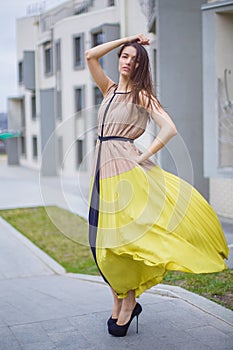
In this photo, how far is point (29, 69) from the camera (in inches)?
1086

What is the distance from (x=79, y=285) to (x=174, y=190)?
2.73 m

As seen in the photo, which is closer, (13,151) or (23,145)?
(23,145)

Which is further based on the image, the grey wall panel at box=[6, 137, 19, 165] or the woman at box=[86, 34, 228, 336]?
the grey wall panel at box=[6, 137, 19, 165]

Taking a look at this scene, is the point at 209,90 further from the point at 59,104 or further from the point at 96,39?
the point at 59,104

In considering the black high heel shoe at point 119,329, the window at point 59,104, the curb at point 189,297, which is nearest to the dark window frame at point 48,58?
the window at point 59,104

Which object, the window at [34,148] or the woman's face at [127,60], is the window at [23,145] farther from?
the woman's face at [127,60]

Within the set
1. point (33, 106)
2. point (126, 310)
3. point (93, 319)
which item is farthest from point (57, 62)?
point (126, 310)

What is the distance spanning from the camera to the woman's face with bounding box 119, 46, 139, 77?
338 centimetres

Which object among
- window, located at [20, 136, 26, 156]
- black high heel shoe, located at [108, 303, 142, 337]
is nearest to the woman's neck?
black high heel shoe, located at [108, 303, 142, 337]

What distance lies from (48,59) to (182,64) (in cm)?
1720

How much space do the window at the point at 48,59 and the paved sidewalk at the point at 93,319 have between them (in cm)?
2081

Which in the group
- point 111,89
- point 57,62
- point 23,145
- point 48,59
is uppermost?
point 48,59

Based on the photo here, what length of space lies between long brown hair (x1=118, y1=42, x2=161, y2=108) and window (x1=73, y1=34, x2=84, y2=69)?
62.8ft

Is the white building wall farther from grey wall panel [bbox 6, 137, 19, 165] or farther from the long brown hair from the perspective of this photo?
Answer: the long brown hair
